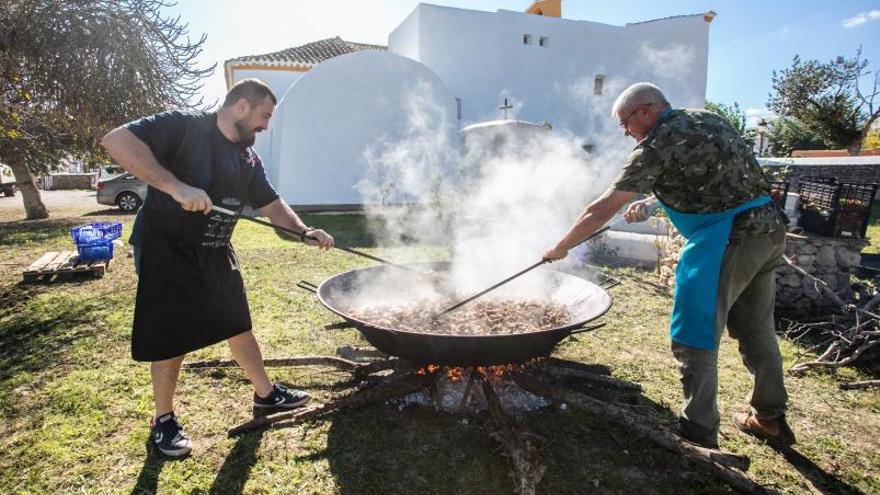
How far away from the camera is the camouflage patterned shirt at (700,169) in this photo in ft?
7.69

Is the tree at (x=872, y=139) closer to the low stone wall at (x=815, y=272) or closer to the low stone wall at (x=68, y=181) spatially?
the low stone wall at (x=815, y=272)

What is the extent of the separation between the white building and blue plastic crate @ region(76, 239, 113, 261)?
19.1ft

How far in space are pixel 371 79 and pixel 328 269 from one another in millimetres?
7377

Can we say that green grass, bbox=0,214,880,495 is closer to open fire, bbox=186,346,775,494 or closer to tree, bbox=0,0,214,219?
open fire, bbox=186,346,775,494

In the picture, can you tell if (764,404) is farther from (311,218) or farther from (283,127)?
(283,127)

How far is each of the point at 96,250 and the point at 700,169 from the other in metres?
7.22

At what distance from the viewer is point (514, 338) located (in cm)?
246

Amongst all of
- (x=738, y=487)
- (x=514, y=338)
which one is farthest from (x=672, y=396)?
(x=514, y=338)

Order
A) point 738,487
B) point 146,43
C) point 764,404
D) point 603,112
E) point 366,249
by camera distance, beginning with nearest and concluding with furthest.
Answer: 1. point 738,487
2. point 764,404
3. point 146,43
4. point 366,249
5. point 603,112

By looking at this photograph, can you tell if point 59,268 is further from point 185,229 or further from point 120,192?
point 120,192

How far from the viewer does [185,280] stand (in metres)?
2.43

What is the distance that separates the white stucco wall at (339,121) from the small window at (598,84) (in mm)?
6934

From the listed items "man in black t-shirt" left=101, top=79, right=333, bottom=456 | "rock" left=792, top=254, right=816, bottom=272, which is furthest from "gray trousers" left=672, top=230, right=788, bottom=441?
"rock" left=792, top=254, right=816, bottom=272

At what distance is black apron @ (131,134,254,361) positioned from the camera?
2359mm
